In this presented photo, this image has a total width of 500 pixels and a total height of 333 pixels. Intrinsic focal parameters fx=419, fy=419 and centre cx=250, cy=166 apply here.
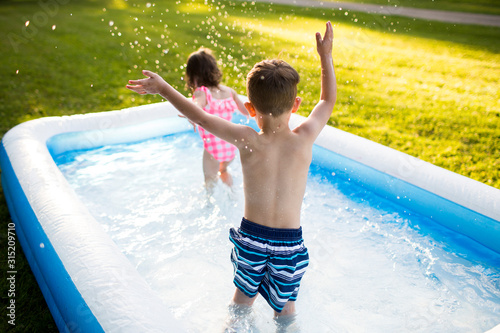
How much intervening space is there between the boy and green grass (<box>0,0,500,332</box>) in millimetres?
1340

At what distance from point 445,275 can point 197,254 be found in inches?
64.8

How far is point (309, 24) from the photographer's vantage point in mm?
11516

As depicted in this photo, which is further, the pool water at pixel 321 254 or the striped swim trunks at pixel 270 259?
the pool water at pixel 321 254

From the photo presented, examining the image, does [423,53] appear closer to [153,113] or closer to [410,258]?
[153,113]

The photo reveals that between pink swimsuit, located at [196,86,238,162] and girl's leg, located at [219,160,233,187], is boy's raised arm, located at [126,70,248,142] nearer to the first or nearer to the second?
pink swimsuit, located at [196,86,238,162]

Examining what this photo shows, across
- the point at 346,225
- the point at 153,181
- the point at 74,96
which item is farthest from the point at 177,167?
the point at 74,96

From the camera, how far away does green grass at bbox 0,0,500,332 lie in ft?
16.6

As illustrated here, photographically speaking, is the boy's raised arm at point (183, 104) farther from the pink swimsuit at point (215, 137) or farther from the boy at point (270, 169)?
the pink swimsuit at point (215, 137)

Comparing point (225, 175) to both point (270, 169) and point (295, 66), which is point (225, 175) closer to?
point (270, 169)

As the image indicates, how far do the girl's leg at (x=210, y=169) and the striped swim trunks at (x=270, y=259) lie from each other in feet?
Answer: 5.43

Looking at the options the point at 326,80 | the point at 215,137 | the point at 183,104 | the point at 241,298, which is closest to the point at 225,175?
the point at 215,137

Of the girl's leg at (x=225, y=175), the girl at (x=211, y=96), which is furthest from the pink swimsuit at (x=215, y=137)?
the girl's leg at (x=225, y=175)

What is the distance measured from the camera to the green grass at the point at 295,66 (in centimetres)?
505

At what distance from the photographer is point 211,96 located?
11.2 ft
